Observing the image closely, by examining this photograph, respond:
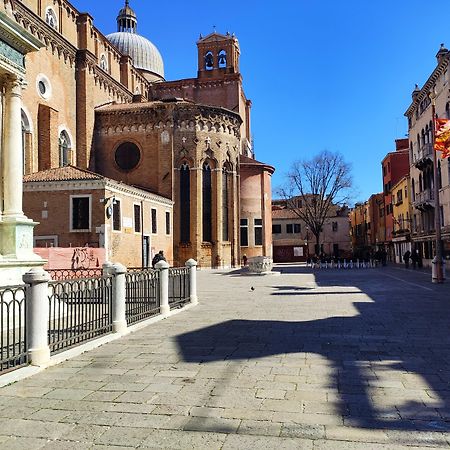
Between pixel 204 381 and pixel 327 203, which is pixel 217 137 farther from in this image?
pixel 204 381

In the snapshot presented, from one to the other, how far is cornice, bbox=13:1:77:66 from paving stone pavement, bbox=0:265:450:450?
2539 centimetres

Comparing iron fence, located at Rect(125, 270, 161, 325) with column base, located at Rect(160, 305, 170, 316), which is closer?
iron fence, located at Rect(125, 270, 161, 325)

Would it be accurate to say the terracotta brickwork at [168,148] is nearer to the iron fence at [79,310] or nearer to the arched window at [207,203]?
the arched window at [207,203]

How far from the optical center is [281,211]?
2719 inches

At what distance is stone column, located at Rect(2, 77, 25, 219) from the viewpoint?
10516 mm

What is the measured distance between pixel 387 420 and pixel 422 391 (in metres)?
1.11

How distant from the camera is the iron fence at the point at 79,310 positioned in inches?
290

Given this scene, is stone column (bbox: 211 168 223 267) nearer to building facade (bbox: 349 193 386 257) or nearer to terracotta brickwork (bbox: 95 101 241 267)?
terracotta brickwork (bbox: 95 101 241 267)

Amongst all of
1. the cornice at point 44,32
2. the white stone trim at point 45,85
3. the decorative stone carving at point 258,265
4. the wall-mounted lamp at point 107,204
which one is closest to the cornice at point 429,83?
the decorative stone carving at point 258,265

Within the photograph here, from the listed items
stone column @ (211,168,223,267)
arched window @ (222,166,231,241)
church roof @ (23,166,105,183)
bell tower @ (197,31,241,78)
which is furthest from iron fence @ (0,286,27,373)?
bell tower @ (197,31,241,78)

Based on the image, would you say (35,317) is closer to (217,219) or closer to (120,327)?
(120,327)

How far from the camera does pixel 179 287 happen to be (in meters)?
13.6

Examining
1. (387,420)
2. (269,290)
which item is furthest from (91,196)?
(387,420)

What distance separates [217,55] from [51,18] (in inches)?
812
